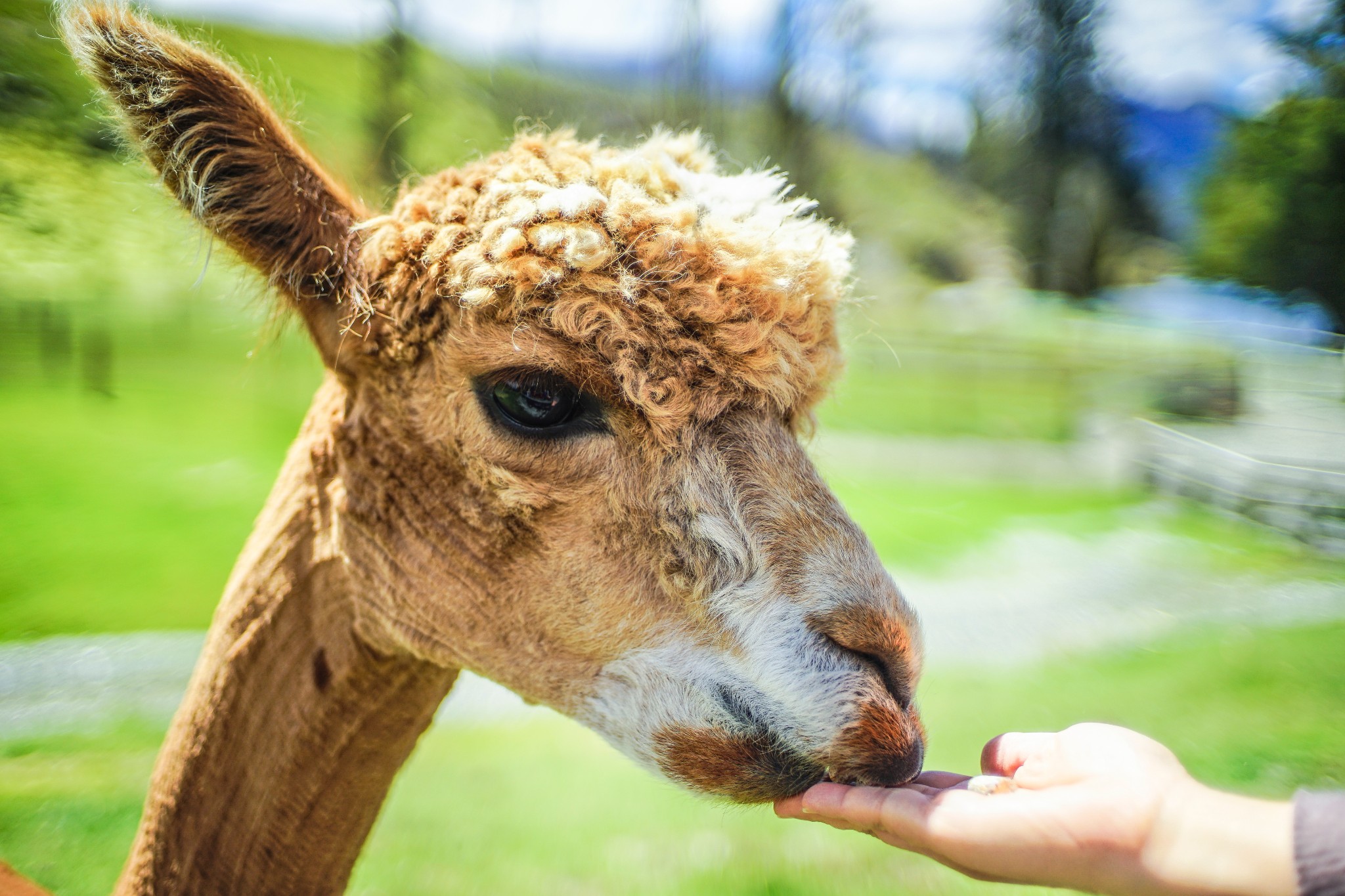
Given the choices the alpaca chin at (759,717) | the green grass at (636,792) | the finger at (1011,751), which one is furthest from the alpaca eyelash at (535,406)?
the green grass at (636,792)

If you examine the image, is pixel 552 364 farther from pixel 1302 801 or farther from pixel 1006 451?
pixel 1006 451

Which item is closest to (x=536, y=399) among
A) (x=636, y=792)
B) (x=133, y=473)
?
(x=636, y=792)

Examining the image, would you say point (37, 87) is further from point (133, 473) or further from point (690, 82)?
point (690, 82)

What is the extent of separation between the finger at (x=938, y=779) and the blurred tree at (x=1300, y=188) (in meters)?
5.43

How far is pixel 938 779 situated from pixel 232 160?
2.11 meters

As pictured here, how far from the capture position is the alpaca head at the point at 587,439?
1.48m

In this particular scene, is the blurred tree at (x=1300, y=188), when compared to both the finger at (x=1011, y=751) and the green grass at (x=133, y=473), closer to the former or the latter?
the finger at (x=1011, y=751)

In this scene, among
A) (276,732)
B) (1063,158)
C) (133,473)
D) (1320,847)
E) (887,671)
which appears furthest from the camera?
(1063,158)

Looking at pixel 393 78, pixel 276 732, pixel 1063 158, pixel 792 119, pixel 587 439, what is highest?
pixel 1063 158

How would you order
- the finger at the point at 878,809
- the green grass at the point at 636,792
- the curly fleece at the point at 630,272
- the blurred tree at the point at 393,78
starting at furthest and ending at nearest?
the blurred tree at the point at 393,78 → the green grass at the point at 636,792 → the curly fleece at the point at 630,272 → the finger at the point at 878,809

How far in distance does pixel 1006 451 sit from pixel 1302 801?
959 cm

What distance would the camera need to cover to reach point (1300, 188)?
5.55m

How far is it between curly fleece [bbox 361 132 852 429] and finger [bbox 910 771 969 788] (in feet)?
2.84

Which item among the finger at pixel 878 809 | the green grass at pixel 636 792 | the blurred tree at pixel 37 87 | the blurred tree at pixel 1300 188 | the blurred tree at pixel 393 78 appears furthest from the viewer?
the blurred tree at pixel 393 78
